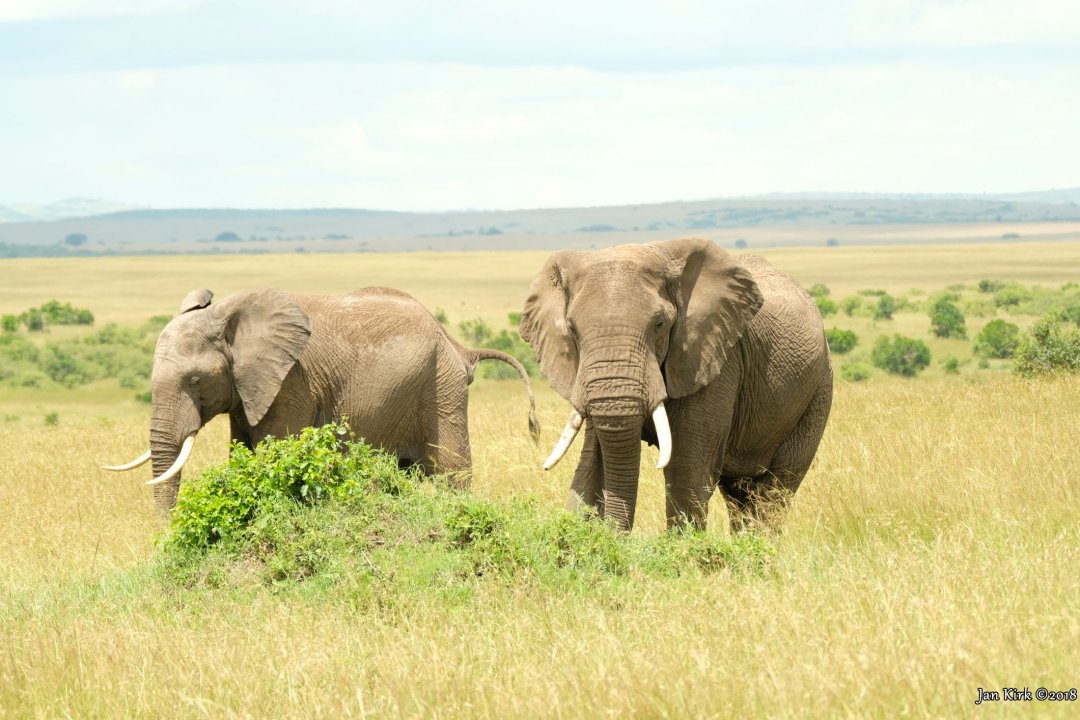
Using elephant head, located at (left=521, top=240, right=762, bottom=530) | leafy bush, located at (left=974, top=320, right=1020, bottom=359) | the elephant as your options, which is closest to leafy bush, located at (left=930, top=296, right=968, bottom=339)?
leafy bush, located at (left=974, top=320, right=1020, bottom=359)

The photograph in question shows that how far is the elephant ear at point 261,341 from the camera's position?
10633mm

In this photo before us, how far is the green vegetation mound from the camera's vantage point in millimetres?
7633

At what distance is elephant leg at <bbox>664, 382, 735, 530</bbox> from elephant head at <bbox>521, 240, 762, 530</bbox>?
256 mm

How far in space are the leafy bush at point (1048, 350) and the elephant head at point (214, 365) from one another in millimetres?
11475

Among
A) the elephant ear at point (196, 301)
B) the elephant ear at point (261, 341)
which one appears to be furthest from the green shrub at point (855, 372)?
the elephant ear at point (196, 301)

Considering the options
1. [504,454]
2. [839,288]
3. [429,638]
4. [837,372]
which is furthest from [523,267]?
[429,638]

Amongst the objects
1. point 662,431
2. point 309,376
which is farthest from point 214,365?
point 662,431

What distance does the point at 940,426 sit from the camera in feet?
44.0

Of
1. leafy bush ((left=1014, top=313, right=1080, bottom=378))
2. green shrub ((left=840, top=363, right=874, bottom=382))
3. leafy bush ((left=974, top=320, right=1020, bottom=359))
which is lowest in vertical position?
green shrub ((left=840, top=363, right=874, bottom=382))

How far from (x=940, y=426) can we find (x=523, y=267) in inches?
4624

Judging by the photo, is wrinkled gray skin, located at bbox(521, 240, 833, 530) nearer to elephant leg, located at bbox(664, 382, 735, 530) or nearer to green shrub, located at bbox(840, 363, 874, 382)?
elephant leg, located at bbox(664, 382, 735, 530)

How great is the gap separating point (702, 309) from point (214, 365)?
407 cm

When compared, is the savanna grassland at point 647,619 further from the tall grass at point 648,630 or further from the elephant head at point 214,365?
the elephant head at point 214,365

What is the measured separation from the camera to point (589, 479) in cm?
841
